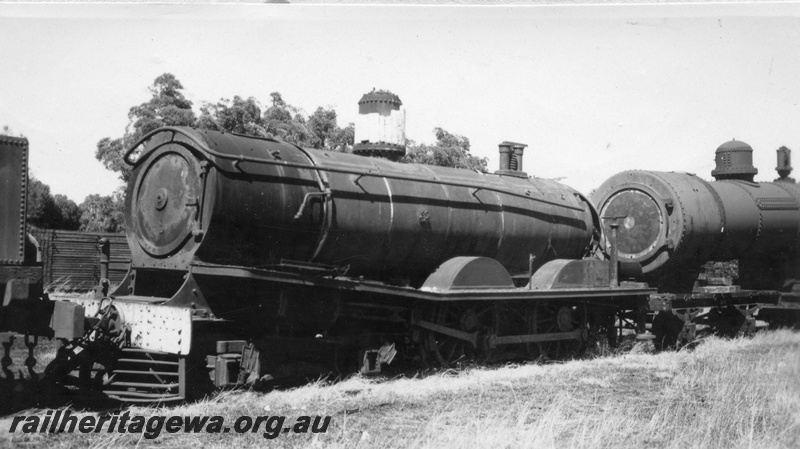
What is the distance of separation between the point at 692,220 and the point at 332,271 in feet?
25.1

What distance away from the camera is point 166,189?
28.6ft

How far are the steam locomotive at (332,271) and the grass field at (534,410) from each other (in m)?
0.63

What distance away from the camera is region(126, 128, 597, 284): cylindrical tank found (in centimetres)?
831

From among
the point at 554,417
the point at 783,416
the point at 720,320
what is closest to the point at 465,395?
the point at 554,417

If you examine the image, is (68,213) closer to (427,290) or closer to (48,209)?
(48,209)

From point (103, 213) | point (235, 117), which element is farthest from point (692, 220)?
point (103, 213)

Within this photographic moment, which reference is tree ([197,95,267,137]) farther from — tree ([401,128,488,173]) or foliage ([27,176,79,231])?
tree ([401,128,488,173])

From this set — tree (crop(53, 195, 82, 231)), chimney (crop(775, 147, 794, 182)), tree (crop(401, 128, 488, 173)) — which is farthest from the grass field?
tree (crop(53, 195, 82, 231))

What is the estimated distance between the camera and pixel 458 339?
10727mm

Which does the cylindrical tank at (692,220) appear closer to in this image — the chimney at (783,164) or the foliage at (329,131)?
the chimney at (783,164)

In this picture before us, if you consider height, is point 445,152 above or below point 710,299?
above

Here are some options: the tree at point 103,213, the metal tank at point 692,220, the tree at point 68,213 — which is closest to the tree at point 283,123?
the tree at point 103,213

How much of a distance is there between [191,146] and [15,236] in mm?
2002

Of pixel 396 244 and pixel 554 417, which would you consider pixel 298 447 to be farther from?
pixel 396 244
